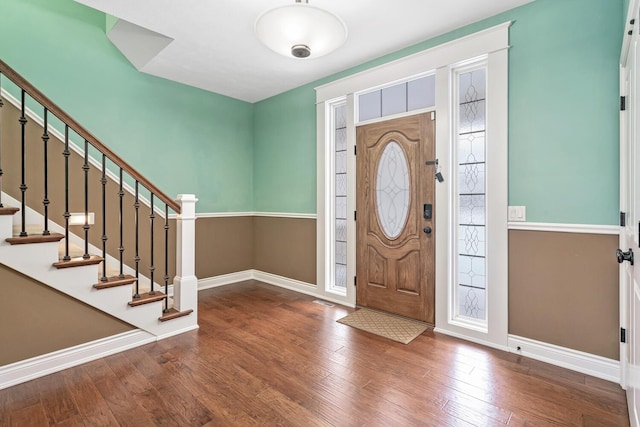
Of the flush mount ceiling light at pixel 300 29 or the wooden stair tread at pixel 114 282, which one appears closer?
the flush mount ceiling light at pixel 300 29

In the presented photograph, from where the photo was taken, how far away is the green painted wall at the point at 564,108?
216 centimetres

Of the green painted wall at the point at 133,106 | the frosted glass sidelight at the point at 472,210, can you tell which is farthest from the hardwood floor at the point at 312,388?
the green painted wall at the point at 133,106

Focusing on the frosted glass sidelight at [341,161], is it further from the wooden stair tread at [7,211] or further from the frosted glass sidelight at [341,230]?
the wooden stair tread at [7,211]

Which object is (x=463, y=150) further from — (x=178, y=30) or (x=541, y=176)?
(x=178, y=30)

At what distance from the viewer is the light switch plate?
8.19 ft

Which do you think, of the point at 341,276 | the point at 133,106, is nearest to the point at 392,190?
the point at 341,276

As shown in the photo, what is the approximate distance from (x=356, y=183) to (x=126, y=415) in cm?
283

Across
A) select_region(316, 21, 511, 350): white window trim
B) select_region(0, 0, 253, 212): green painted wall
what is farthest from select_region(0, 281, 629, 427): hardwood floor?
select_region(0, 0, 253, 212): green painted wall

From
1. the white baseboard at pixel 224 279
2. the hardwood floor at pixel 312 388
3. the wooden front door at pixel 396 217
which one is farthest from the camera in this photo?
the white baseboard at pixel 224 279

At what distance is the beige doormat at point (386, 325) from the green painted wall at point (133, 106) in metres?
2.56

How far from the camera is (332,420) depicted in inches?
69.2

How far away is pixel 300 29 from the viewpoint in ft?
6.23

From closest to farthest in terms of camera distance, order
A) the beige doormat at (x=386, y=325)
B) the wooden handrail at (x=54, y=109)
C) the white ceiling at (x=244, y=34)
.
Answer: the wooden handrail at (x=54, y=109) → the white ceiling at (x=244, y=34) → the beige doormat at (x=386, y=325)

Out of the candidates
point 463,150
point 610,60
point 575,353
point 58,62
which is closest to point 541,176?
point 463,150
